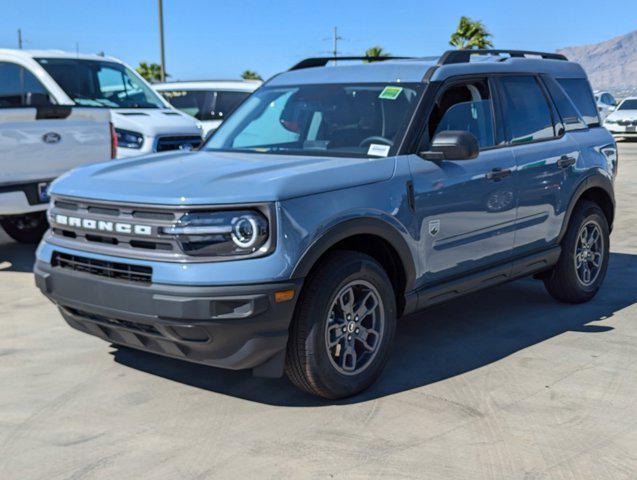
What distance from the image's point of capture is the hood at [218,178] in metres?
4.28

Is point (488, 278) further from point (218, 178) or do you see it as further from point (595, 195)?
point (218, 178)

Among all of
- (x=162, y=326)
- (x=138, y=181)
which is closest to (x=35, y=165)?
(x=138, y=181)

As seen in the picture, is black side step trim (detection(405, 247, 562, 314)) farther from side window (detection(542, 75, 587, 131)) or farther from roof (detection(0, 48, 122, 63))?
roof (detection(0, 48, 122, 63))

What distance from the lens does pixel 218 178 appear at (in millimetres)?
4473

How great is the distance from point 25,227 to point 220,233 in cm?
613

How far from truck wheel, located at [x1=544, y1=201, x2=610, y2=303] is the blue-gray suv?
0.08ft

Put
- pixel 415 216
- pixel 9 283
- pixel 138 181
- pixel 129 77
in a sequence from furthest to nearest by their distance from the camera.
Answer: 1. pixel 129 77
2. pixel 9 283
3. pixel 415 216
4. pixel 138 181

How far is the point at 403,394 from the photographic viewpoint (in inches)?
190

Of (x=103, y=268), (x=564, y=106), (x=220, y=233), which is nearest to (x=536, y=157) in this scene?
(x=564, y=106)

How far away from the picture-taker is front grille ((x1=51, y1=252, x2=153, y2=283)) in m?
4.30

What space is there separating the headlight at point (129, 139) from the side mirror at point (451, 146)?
617 centimetres

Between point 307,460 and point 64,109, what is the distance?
5267mm

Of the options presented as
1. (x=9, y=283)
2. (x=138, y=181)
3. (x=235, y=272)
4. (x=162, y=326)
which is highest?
(x=138, y=181)

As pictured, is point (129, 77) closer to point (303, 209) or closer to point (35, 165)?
point (35, 165)
